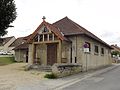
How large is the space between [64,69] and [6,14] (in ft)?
28.2

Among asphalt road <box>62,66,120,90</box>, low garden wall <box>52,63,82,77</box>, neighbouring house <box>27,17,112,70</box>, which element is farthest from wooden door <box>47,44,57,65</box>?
asphalt road <box>62,66,120,90</box>

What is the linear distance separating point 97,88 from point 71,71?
26.0 feet

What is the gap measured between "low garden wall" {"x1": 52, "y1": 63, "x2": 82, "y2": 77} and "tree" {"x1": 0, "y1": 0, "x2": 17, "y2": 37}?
795 centimetres

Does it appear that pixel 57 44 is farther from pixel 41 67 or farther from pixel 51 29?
A: pixel 41 67

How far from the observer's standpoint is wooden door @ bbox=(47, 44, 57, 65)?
2645cm

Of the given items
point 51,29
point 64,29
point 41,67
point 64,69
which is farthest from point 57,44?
point 64,69

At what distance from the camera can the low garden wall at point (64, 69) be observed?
766 inches

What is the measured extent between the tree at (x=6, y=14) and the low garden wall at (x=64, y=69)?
7955 mm

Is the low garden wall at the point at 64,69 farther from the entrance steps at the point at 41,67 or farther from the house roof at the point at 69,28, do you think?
the house roof at the point at 69,28

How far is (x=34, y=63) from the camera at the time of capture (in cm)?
2680

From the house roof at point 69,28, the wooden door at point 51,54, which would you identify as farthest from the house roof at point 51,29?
the wooden door at point 51,54

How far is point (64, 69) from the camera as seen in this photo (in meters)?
20.5

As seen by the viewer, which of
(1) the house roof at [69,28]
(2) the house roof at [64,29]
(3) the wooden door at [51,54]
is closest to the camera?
(2) the house roof at [64,29]

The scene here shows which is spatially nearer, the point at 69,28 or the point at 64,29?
the point at 69,28
